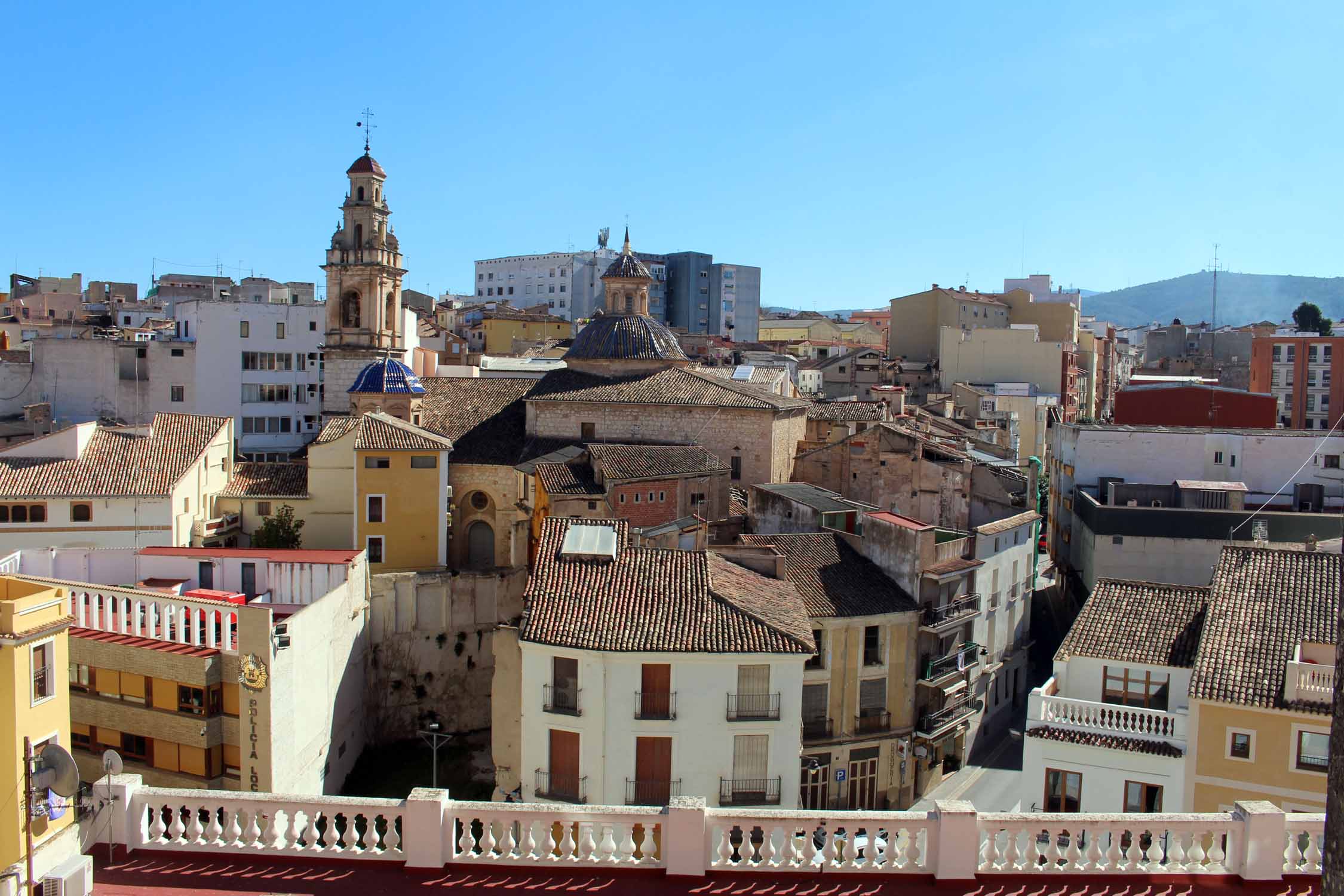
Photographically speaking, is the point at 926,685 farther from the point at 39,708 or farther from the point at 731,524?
the point at 39,708

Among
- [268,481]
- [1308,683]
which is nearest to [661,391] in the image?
[268,481]

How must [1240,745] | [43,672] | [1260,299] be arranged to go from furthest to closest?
[1260,299]
[1240,745]
[43,672]

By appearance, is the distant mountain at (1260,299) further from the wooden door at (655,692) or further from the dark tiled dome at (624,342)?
the wooden door at (655,692)

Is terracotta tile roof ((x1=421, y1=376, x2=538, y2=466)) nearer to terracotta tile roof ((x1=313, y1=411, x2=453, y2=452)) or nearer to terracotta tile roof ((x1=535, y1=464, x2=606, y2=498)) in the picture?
terracotta tile roof ((x1=313, y1=411, x2=453, y2=452))

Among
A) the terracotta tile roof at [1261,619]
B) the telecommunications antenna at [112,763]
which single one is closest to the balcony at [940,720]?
the terracotta tile roof at [1261,619]

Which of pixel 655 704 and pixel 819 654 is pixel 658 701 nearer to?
pixel 655 704

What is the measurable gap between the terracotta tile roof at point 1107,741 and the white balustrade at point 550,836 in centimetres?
1123

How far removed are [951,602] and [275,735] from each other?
1498 centimetres

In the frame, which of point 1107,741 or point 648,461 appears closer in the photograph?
point 1107,741

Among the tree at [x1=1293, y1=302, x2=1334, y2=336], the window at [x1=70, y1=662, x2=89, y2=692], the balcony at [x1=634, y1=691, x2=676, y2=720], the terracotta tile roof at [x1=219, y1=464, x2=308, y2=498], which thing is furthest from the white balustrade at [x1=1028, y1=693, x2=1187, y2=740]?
the tree at [x1=1293, y1=302, x2=1334, y2=336]

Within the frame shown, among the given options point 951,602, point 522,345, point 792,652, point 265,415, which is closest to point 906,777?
point 951,602

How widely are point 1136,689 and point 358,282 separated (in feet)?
105

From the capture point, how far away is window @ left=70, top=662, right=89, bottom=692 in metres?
19.4

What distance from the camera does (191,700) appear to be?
19.1 m
